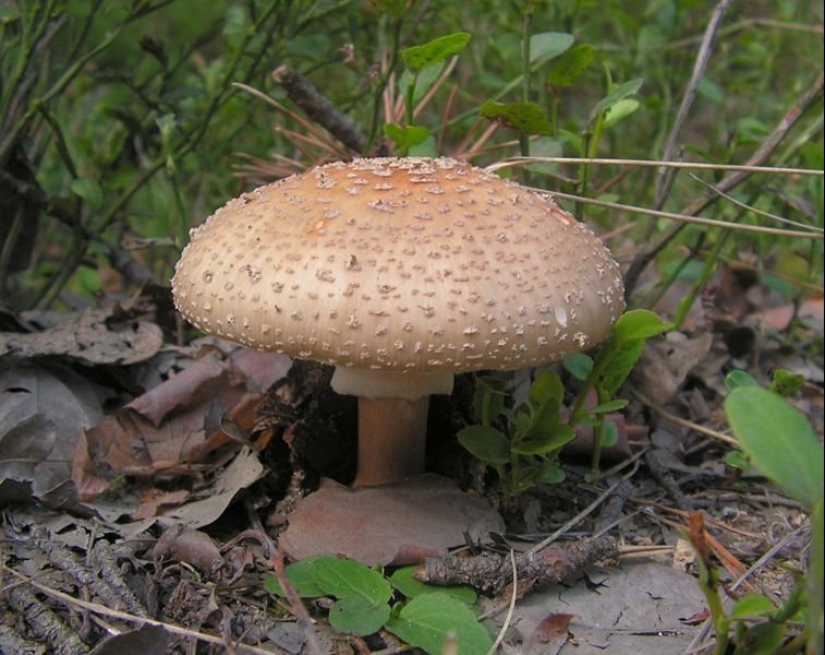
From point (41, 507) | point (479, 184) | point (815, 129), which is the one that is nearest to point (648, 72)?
point (815, 129)

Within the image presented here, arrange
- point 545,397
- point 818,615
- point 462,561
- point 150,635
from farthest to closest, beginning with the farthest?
1. point 545,397
2. point 462,561
3. point 150,635
4. point 818,615

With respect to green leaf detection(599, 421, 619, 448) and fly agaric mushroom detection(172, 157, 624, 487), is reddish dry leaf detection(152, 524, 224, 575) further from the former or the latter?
green leaf detection(599, 421, 619, 448)

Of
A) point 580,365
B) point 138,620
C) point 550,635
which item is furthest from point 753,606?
point 138,620

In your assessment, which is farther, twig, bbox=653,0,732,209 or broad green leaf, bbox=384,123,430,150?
twig, bbox=653,0,732,209

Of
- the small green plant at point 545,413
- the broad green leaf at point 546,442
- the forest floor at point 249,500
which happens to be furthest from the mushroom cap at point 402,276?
the forest floor at point 249,500

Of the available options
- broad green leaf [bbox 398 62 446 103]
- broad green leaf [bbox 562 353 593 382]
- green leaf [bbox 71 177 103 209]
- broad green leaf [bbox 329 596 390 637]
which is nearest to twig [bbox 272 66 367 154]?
broad green leaf [bbox 398 62 446 103]

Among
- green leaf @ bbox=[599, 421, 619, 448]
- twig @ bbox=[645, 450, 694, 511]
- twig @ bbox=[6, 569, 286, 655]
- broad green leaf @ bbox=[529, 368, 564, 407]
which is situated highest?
broad green leaf @ bbox=[529, 368, 564, 407]

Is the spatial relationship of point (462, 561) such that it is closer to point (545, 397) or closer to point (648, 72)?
point (545, 397)

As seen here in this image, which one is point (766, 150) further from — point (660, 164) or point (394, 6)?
point (394, 6)
